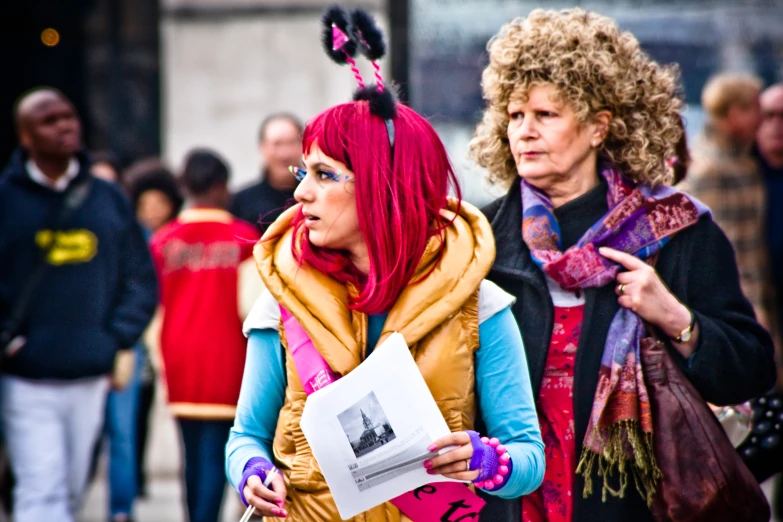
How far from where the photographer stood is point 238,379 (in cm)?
596

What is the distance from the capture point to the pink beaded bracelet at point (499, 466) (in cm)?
250

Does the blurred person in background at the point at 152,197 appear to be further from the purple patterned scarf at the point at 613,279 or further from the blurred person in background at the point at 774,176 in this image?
the purple patterned scarf at the point at 613,279

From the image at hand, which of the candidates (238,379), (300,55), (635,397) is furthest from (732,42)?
(635,397)

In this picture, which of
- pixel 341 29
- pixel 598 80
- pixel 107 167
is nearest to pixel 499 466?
pixel 341 29

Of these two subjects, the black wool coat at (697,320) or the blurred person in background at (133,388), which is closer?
the black wool coat at (697,320)

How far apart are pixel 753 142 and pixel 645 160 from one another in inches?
159

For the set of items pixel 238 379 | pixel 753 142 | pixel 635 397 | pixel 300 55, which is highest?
pixel 300 55

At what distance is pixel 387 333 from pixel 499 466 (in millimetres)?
370

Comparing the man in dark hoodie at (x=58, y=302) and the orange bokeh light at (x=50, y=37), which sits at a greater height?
the orange bokeh light at (x=50, y=37)

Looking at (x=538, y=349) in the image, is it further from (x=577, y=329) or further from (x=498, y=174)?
(x=498, y=174)

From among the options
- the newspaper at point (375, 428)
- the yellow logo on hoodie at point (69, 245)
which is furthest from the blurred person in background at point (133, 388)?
the newspaper at point (375, 428)

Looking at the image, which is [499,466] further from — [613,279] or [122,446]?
[122,446]

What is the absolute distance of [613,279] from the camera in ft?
10.8

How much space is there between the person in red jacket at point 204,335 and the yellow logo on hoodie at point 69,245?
1.57 ft
